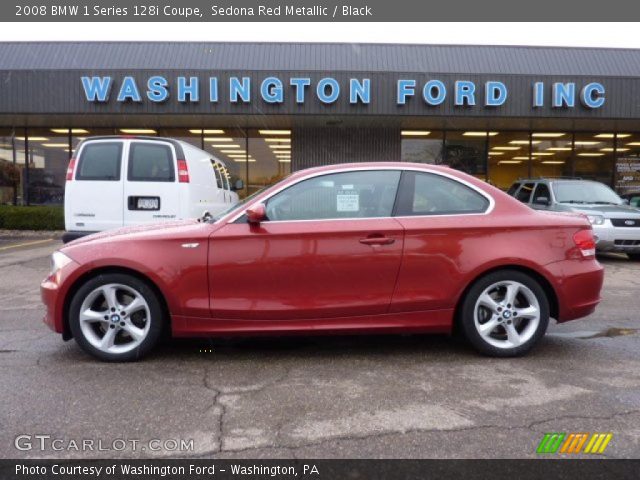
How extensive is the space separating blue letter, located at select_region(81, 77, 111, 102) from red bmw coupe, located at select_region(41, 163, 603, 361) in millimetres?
11420

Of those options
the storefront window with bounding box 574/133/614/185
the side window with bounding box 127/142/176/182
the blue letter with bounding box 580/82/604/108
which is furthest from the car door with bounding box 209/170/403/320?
the storefront window with bounding box 574/133/614/185

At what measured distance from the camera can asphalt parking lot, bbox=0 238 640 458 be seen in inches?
110

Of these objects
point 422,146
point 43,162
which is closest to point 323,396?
point 422,146

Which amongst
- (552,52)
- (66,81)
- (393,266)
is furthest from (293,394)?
(552,52)

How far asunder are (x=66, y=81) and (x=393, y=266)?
13459 mm

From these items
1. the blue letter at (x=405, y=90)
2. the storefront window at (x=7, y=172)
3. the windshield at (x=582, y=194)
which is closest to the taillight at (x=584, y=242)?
the windshield at (x=582, y=194)

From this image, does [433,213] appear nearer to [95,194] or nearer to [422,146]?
[95,194]

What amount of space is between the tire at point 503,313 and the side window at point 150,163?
5170mm

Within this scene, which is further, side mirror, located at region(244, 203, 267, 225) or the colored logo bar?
side mirror, located at region(244, 203, 267, 225)

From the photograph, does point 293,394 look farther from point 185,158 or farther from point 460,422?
point 185,158

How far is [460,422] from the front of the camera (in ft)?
10.0

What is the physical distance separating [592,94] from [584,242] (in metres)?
12.1

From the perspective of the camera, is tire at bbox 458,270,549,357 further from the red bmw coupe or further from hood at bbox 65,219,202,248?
hood at bbox 65,219,202,248
